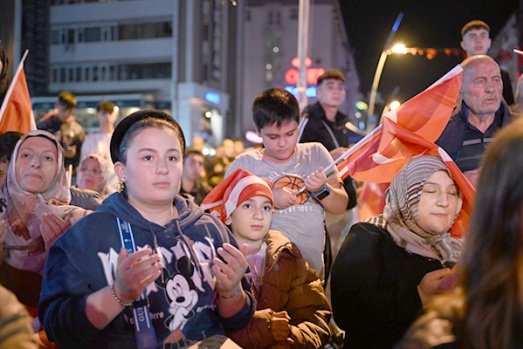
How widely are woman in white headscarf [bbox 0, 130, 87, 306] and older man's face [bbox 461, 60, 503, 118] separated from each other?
11.3ft

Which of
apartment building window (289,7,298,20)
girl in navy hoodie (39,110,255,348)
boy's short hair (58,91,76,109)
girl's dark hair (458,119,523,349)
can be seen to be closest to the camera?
girl's dark hair (458,119,523,349)

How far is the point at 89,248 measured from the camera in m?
3.11

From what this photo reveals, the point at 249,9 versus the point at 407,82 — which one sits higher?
the point at 249,9

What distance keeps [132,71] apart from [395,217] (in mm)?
44403

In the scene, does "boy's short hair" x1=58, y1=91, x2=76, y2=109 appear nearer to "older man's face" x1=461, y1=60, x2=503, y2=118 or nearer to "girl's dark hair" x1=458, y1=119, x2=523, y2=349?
"older man's face" x1=461, y1=60, x2=503, y2=118

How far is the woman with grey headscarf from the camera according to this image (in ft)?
13.7

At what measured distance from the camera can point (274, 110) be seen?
18.2 ft

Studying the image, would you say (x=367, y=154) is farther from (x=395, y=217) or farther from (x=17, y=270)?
(x=17, y=270)

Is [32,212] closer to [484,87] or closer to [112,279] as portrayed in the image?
[112,279]

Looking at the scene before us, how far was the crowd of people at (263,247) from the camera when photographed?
2.13 meters

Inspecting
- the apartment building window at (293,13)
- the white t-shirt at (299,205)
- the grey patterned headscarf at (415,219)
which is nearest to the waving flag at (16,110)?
the white t-shirt at (299,205)

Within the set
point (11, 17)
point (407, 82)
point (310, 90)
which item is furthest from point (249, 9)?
point (11, 17)

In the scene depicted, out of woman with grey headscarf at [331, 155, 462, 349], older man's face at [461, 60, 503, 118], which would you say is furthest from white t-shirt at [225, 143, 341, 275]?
older man's face at [461, 60, 503, 118]

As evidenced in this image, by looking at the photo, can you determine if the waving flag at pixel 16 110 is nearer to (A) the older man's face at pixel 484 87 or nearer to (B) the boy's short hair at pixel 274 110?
(B) the boy's short hair at pixel 274 110
